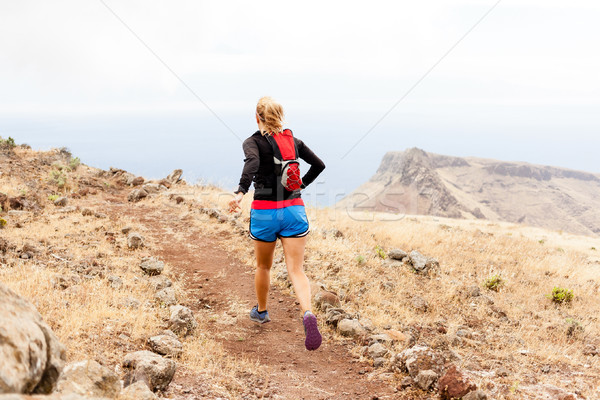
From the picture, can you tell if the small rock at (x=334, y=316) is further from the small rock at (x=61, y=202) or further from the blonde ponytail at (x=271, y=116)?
the small rock at (x=61, y=202)

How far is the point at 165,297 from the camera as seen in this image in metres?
5.72

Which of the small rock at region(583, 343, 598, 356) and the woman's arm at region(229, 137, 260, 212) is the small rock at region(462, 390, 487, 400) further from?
the small rock at region(583, 343, 598, 356)

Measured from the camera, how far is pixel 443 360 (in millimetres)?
4316

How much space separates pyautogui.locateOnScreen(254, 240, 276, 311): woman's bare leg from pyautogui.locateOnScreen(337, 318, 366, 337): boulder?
103 cm

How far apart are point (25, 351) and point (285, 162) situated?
9.29 feet

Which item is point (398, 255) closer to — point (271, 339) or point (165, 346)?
point (271, 339)

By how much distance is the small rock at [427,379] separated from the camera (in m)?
3.98

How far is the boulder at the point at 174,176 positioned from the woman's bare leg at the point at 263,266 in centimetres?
1051

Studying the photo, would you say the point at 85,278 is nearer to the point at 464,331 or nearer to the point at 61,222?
the point at 61,222

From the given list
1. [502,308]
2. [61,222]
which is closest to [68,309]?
[61,222]

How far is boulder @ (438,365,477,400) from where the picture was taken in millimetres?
3693

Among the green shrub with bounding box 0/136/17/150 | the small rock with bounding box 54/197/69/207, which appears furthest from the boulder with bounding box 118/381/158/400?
the green shrub with bounding box 0/136/17/150

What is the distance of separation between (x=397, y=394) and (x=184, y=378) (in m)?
1.99

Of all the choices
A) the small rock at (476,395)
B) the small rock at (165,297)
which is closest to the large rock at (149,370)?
the small rock at (165,297)
